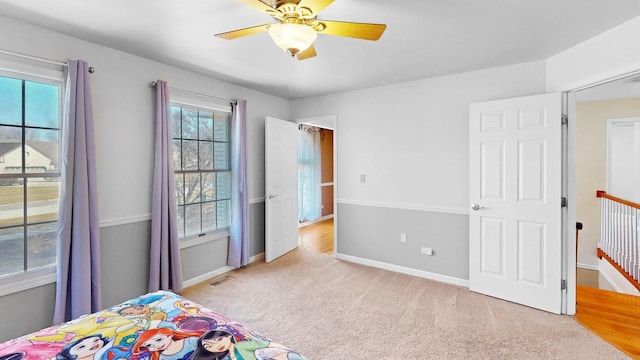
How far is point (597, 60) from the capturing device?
2283 mm

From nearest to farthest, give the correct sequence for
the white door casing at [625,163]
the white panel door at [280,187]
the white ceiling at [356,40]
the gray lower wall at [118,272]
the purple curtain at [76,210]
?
1. the white ceiling at [356,40]
2. the gray lower wall at [118,272]
3. the purple curtain at [76,210]
4. the white panel door at [280,187]
5. the white door casing at [625,163]

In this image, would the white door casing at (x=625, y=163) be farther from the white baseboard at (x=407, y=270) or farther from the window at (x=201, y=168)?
the window at (x=201, y=168)

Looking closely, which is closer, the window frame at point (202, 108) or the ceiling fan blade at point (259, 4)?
the ceiling fan blade at point (259, 4)

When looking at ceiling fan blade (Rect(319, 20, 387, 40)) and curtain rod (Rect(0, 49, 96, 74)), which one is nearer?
ceiling fan blade (Rect(319, 20, 387, 40))

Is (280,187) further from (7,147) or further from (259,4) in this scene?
(259,4)

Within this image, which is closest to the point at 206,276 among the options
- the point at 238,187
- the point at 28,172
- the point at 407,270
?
the point at 238,187

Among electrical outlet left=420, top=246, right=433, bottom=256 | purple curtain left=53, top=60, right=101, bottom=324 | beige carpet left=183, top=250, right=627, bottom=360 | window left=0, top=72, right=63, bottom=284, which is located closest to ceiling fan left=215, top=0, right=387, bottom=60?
purple curtain left=53, top=60, right=101, bottom=324

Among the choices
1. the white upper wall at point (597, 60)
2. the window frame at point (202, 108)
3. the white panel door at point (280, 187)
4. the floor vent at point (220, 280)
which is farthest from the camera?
the white panel door at point (280, 187)

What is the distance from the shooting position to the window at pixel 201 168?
10.6 ft

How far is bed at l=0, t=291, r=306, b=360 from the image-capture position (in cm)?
109

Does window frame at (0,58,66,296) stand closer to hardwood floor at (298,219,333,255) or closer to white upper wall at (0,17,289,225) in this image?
white upper wall at (0,17,289,225)

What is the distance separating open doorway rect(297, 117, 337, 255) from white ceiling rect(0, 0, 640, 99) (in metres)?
2.97

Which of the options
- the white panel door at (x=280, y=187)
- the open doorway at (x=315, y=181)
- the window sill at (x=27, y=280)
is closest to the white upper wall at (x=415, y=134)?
the white panel door at (x=280, y=187)

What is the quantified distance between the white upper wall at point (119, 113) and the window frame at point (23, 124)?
0.38 feet
